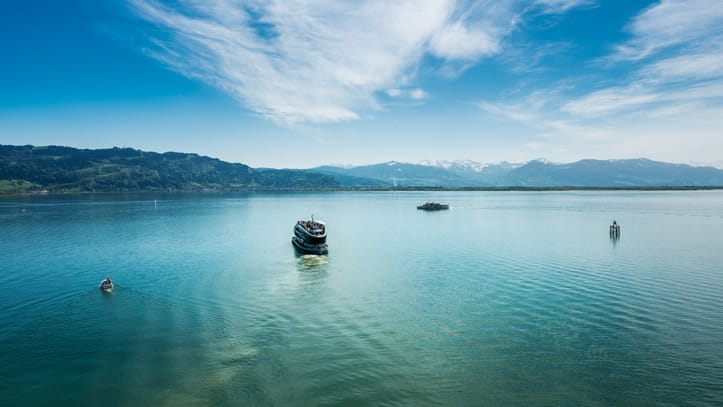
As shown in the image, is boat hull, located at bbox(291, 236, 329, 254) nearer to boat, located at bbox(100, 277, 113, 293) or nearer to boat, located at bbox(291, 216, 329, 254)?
boat, located at bbox(291, 216, 329, 254)

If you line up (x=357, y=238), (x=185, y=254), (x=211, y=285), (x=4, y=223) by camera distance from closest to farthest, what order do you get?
1. (x=211, y=285)
2. (x=185, y=254)
3. (x=357, y=238)
4. (x=4, y=223)

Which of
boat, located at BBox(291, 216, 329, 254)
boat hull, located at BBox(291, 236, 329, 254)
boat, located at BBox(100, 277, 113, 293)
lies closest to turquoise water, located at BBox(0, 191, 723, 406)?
boat, located at BBox(100, 277, 113, 293)

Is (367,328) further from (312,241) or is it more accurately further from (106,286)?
(312,241)

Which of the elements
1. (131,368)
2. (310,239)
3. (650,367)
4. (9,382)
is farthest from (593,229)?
(9,382)

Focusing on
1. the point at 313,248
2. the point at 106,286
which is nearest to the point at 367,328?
the point at 106,286

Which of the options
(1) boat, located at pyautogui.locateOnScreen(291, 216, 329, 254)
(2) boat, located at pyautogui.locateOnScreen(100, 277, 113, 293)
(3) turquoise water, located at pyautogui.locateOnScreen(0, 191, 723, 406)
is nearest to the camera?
(3) turquoise water, located at pyautogui.locateOnScreen(0, 191, 723, 406)

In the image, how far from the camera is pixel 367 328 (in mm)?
27797

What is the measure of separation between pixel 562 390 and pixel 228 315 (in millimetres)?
24174

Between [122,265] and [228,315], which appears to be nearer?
[228,315]

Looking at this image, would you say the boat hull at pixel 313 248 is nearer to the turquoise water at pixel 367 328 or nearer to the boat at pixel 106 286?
the turquoise water at pixel 367 328

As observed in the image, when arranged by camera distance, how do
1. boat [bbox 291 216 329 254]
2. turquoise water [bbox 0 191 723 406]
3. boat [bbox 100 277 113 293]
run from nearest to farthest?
turquoise water [bbox 0 191 723 406]
boat [bbox 100 277 113 293]
boat [bbox 291 216 329 254]

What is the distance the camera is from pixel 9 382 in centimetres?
2016

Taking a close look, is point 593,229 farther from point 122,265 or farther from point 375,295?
point 122,265

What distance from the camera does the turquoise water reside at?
755 inches
